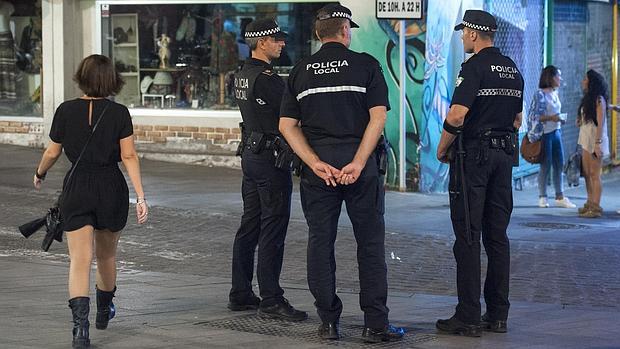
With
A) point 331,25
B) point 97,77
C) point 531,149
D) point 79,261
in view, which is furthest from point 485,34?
point 531,149

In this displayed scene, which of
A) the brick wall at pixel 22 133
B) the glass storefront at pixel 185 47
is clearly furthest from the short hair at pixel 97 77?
the brick wall at pixel 22 133

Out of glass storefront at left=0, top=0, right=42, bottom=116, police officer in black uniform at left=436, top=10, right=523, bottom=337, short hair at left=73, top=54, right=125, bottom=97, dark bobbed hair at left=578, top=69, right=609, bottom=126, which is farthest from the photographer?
glass storefront at left=0, top=0, right=42, bottom=116

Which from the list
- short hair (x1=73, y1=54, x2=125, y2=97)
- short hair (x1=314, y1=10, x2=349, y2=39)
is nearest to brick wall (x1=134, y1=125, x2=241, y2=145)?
short hair (x1=73, y1=54, x2=125, y2=97)

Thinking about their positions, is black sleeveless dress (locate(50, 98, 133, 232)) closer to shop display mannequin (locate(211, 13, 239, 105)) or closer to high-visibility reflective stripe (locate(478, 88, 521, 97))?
high-visibility reflective stripe (locate(478, 88, 521, 97))

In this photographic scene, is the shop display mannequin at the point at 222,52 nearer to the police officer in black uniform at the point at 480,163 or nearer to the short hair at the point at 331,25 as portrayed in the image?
the police officer in black uniform at the point at 480,163

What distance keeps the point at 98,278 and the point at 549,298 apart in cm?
347

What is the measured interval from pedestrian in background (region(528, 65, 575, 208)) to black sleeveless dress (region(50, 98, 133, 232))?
27.4 feet

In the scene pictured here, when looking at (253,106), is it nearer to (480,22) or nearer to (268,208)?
(268,208)

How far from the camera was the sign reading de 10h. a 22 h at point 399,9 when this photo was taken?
15.0m

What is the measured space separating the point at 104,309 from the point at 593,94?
808cm

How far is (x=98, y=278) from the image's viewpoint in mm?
7770

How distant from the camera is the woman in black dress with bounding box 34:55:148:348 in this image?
7.35 metres

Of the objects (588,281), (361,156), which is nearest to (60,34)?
(588,281)

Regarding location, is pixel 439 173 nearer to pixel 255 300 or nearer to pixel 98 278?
pixel 255 300
